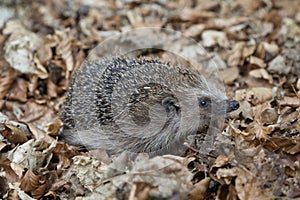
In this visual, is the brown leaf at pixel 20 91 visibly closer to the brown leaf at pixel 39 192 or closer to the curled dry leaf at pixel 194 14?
the brown leaf at pixel 39 192

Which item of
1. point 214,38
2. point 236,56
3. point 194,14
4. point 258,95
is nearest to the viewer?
point 258,95

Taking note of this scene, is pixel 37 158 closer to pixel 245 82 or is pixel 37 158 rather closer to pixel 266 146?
pixel 266 146

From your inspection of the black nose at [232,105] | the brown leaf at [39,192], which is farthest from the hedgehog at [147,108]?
the brown leaf at [39,192]

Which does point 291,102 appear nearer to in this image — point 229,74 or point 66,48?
point 229,74

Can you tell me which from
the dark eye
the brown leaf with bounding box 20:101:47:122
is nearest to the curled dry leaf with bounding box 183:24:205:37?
the dark eye

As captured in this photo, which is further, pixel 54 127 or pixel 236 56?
pixel 236 56

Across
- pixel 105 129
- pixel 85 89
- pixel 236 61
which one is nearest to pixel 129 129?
pixel 105 129

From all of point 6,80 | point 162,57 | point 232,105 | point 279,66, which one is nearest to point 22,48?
point 6,80
